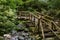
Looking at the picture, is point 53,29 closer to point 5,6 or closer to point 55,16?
point 55,16

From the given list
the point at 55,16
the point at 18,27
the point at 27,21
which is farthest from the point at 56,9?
the point at 18,27

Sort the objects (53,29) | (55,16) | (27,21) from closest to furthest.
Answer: (53,29) < (27,21) < (55,16)

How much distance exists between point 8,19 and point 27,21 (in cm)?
119

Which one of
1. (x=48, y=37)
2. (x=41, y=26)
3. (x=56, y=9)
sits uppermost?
(x=56, y=9)

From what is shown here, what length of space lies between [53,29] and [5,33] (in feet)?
8.19

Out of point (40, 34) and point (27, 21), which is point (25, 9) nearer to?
point (27, 21)

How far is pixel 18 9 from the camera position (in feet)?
44.7

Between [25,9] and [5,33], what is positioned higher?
[25,9]

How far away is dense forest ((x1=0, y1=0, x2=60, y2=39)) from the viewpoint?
29.9 ft

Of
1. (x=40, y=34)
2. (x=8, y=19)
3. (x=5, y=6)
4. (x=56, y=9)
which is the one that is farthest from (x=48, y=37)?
(x=5, y=6)

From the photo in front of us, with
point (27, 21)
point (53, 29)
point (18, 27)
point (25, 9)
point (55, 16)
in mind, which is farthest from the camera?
point (25, 9)

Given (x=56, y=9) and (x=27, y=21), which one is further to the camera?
(x=56, y=9)

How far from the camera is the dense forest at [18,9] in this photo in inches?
358

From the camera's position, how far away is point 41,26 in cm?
834
